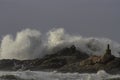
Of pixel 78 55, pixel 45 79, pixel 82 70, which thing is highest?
pixel 78 55

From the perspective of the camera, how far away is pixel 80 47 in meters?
110

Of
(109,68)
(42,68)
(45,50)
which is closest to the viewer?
(109,68)

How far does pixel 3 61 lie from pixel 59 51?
1197 centimetres

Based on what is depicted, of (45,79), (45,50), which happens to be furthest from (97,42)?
(45,79)

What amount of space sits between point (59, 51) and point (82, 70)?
1142 inches

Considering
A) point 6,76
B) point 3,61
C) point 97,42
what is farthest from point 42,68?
point 6,76

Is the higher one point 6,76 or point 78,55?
point 78,55

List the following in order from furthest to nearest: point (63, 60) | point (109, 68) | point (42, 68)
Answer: point (63, 60) < point (42, 68) < point (109, 68)

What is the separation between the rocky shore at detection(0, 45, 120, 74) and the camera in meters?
80.7

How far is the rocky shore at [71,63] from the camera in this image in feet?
265

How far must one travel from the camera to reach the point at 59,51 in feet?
354

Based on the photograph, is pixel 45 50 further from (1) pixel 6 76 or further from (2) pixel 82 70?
(1) pixel 6 76

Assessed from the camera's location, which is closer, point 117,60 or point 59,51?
point 117,60

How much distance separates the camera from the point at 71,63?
89.7 meters
